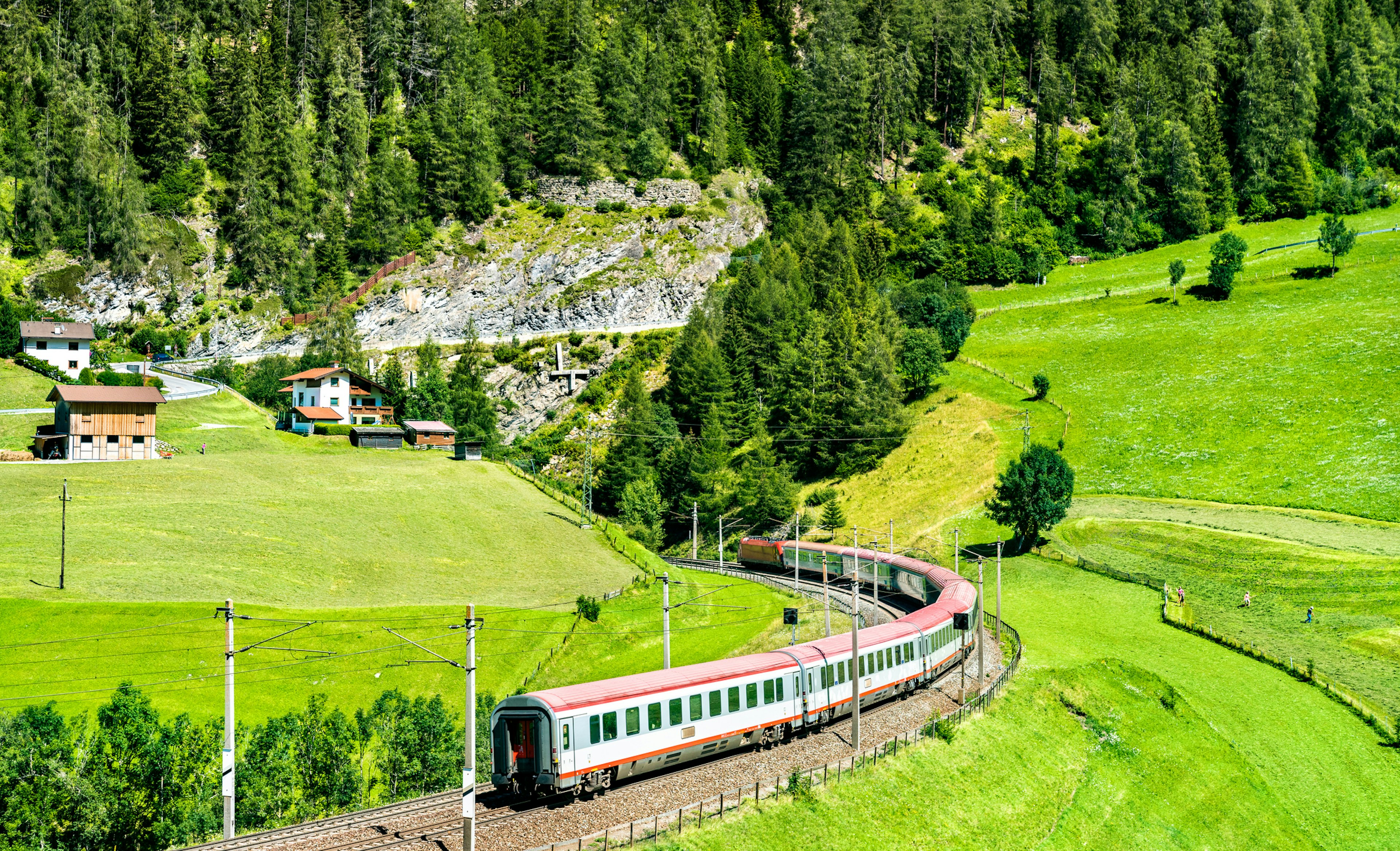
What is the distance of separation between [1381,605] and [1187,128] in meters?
119

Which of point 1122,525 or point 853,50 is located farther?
point 853,50

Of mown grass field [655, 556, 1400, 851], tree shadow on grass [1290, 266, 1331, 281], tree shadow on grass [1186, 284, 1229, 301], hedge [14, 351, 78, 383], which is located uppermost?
tree shadow on grass [1290, 266, 1331, 281]

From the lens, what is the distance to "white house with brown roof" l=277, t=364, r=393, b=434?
359 ft

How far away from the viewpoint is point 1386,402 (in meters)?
94.4

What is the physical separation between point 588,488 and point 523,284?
62163mm

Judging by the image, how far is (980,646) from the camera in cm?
4606

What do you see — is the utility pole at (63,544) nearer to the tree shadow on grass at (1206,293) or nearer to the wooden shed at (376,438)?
the wooden shed at (376,438)

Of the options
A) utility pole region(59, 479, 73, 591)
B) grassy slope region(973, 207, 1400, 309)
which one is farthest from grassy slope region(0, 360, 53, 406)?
grassy slope region(973, 207, 1400, 309)

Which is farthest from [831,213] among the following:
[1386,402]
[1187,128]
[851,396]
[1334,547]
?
[1334,547]

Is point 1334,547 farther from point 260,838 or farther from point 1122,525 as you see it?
point 260,838

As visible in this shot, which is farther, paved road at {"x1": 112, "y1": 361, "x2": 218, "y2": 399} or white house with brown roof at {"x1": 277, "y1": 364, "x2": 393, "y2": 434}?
paved road at {"x1": 112, "y1": 361, "x2": 218, "y2": 399}

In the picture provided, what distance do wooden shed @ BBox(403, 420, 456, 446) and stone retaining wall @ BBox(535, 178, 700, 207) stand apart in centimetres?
5647

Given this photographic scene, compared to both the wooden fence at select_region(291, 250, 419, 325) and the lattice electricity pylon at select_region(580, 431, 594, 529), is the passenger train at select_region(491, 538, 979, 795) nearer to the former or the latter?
the lattice electricity pylon at select_region(580, 431, 594, 529)

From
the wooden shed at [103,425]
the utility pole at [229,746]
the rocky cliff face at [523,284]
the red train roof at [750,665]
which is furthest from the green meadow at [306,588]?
the rocky cliff face at [523,284]
